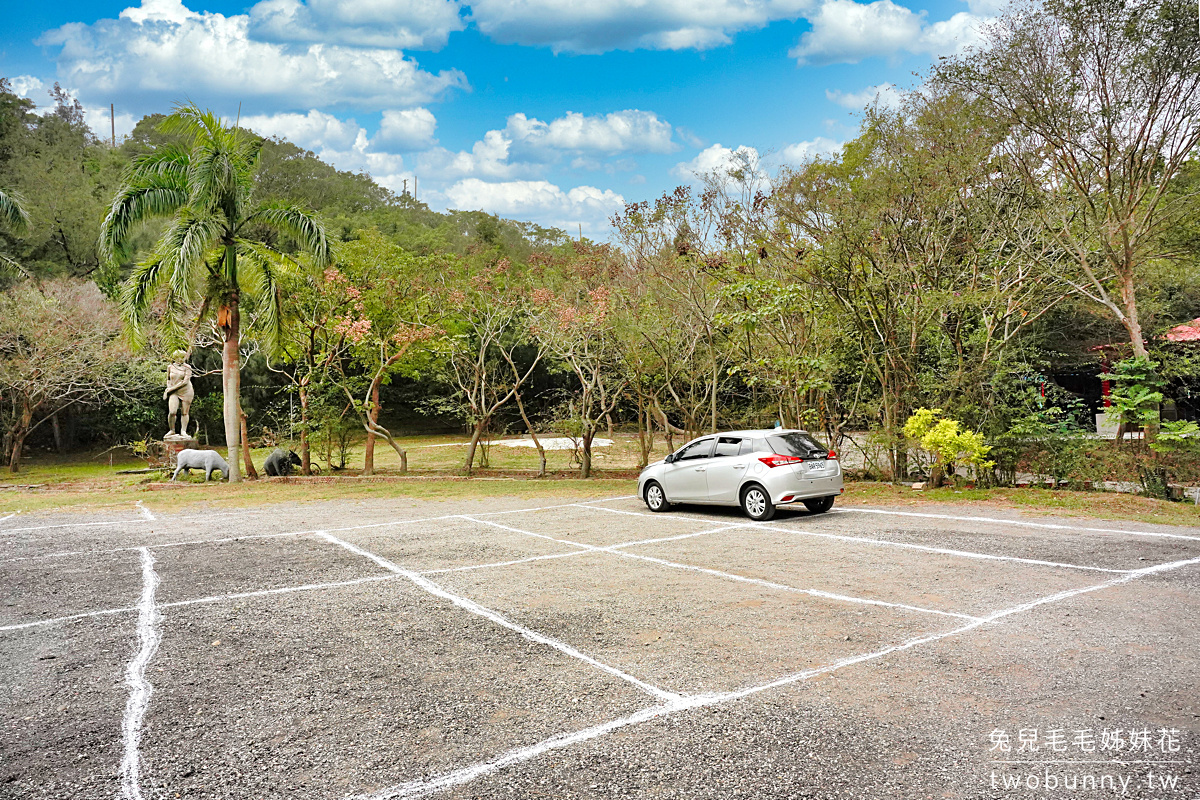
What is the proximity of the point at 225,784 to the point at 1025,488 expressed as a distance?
13380 millimetres

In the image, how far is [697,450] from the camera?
12242 millimetres

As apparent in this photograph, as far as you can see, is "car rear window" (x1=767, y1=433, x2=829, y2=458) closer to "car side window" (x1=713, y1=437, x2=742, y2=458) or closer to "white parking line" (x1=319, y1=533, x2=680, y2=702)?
"car side window" (x1=713, y1=437, x2=742, y2=458)

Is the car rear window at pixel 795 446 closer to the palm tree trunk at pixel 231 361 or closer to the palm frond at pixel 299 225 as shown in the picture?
the palm frond at pixel 299 225

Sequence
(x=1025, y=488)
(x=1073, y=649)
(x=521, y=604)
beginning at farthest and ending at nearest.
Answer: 1. (x=1025, y=488)
2. (x=521, y=604)
3. (x=1073, y=649)

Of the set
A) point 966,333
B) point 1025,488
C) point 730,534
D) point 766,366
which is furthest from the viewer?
point 766,366

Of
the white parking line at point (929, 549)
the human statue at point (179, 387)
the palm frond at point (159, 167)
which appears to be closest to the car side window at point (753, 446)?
the white parking line at point (929, 549)

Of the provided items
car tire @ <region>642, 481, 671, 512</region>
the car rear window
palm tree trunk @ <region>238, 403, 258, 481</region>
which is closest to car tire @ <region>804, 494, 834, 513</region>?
the car rear window

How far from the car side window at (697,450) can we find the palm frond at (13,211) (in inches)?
687

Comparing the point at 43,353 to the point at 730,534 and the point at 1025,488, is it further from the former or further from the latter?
the point at 1025,488

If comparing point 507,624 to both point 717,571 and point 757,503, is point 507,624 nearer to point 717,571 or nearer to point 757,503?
point 717,571

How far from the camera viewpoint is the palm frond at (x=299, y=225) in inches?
667

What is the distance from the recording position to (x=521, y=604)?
22.2ft

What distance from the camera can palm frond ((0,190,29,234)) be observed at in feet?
59.8

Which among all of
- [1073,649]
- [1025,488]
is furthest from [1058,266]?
[1073,649]
